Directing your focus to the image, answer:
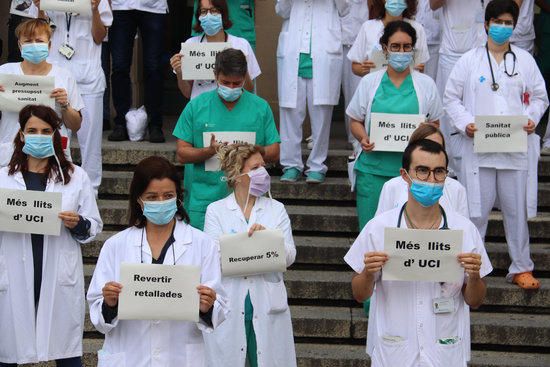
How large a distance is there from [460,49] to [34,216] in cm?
444

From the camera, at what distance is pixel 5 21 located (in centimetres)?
1334

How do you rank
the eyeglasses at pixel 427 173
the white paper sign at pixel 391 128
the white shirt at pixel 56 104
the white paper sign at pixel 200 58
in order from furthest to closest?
the white paper sign at pixel 200 58 < the white shirt at pixel 56 104 < the white paper sign at pixel 391 128 < the eyeglasses at pixel 427 173

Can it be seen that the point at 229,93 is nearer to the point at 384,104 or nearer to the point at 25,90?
the point at 384,104

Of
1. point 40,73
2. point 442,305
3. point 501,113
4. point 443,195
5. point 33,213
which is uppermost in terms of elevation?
point 40,73

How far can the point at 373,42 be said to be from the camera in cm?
984

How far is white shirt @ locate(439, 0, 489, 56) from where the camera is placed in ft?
34.1

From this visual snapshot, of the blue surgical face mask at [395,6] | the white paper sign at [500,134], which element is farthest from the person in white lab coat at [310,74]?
the white paper sign at [500,134]

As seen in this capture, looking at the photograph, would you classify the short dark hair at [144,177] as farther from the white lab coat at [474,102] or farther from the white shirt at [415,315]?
the white lab coat at [474,102]

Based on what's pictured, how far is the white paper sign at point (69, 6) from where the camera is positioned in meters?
9.88

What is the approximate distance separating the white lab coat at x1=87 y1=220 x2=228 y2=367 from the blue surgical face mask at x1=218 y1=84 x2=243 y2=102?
2320 millimetres

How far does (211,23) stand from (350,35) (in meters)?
1.73

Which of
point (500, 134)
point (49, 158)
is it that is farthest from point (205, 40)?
point (49, 158)

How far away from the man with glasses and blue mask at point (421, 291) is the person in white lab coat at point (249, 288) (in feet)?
3.67

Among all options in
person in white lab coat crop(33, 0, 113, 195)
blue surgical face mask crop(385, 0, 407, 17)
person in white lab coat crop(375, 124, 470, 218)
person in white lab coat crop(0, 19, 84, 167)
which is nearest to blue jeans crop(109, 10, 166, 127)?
person in white lab coat crop(33, 0, 113, 195)
